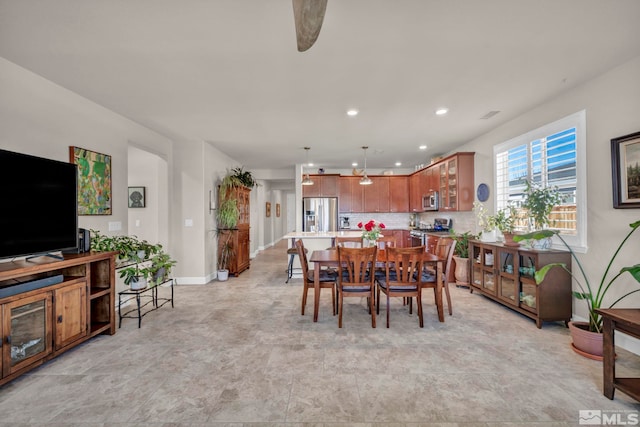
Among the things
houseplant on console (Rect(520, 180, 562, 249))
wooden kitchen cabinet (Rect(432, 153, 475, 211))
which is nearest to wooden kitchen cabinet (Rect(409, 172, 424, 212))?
wooden kitchen cabinet (Rect(432, 153, 475, 211))

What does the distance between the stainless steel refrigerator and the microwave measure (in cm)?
223

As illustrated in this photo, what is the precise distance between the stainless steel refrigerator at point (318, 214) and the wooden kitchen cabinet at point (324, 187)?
0.17 m

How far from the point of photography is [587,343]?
246cm

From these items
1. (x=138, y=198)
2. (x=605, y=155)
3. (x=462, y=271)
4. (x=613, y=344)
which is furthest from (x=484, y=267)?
(x=138, y=198)

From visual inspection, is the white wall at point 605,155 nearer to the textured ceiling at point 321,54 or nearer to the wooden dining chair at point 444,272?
the textured ceiling at point 321,54

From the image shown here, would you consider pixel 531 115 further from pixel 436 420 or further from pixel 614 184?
pixel 436 420

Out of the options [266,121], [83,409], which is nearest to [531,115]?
[266,121]

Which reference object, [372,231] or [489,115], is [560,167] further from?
[372,231]

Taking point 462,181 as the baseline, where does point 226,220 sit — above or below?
below

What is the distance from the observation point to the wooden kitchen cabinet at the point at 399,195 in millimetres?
7746

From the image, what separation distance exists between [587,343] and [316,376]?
227 cm

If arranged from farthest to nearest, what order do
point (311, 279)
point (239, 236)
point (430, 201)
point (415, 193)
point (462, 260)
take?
1. point (415, 193)
2. point (430, 201)
3. point (239, 236)
4. point (462, 260)
5. point (311, 279)

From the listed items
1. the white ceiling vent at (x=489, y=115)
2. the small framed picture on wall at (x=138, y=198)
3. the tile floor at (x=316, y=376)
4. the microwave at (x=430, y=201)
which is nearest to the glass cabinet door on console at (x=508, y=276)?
the tile floor at (x=316, y=376)

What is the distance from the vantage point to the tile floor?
5.88 feet
